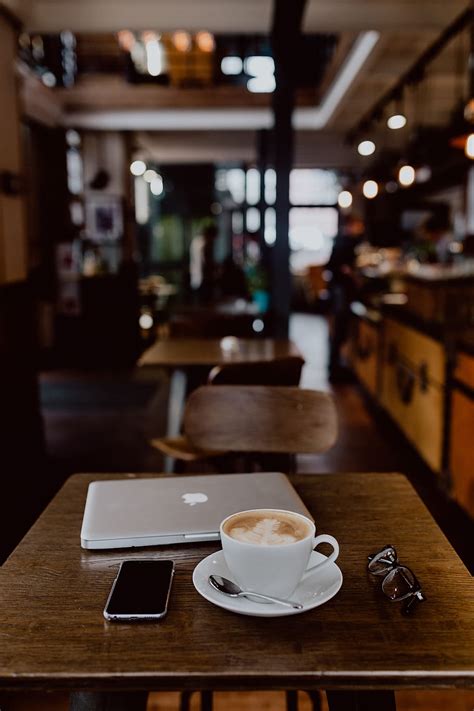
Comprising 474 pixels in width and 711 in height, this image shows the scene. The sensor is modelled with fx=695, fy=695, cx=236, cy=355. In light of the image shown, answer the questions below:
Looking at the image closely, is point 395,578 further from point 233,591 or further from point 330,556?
point 233,591

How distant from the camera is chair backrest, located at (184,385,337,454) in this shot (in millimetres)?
2035

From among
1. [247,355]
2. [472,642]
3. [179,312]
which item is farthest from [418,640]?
[179,312]

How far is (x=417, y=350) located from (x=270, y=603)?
3.79m

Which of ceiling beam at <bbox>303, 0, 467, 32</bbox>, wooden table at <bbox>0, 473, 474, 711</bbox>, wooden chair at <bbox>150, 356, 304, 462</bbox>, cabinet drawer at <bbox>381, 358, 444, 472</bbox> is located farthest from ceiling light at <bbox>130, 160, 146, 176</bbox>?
wooden table at <bbox>0, 473, 474, 711</bbox>

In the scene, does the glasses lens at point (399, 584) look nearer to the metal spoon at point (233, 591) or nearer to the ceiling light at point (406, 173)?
the metal spoon at point (233, 591)

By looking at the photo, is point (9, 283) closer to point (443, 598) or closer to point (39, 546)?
point (39, 546)

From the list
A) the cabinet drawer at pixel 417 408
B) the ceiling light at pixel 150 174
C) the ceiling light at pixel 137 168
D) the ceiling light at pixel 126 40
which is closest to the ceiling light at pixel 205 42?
the ceiling light at pixel 126 40

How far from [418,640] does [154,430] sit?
4.62m

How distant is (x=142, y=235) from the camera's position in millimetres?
14805

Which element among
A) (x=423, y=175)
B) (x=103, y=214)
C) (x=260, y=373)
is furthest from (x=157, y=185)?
(x=260, y=373)

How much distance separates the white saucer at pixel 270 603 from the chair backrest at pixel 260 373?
59.7 inches

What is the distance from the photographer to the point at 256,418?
2.06 meters

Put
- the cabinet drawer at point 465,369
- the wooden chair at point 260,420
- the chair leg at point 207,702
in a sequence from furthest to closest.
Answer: the cabinet drawer at point 465,369 → the wooden chair at point 260,420 → the chair leg at point 207,702

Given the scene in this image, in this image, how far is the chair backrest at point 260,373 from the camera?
104 inches
